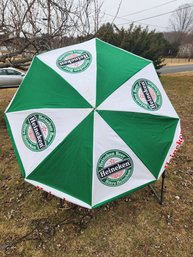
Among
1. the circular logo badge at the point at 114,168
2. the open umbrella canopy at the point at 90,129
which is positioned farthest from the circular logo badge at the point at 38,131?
the circular logo badge at the point at 114,168

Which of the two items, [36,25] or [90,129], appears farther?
[36,25]

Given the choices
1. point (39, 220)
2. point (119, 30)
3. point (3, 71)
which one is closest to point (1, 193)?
point (39, 220)

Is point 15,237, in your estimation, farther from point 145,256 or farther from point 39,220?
point 145,256

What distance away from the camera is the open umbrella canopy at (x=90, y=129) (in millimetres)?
2115

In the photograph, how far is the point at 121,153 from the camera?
2.18m

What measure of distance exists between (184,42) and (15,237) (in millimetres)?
36380

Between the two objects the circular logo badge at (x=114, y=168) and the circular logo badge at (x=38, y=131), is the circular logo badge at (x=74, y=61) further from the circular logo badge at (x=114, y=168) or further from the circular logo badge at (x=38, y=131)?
the circular logo badge at (x=114, y=168)

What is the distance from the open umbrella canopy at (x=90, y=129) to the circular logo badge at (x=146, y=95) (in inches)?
0.5

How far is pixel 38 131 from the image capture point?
226cm

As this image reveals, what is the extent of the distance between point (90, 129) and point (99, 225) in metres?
1.36

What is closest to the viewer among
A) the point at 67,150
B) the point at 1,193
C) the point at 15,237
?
the point at 67,150

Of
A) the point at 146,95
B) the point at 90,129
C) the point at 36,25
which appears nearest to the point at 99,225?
the point at 90,129

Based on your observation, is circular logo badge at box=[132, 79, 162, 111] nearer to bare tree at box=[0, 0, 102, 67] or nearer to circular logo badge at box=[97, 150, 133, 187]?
circular logo badge at box=[97, 150, 133, 187]

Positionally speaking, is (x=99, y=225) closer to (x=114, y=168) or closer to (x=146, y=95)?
(x=114, y=168)
